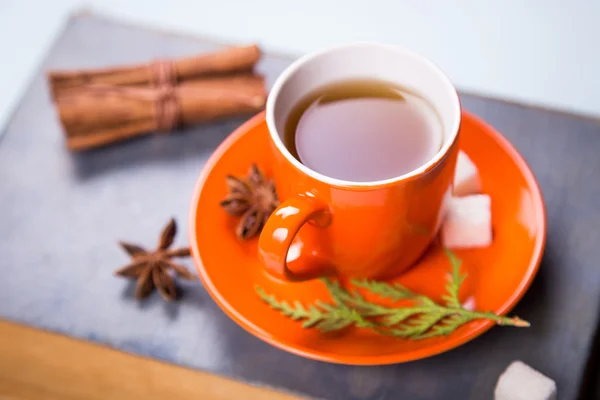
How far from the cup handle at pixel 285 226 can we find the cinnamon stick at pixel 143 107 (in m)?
0.44

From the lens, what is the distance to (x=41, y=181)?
1410mm

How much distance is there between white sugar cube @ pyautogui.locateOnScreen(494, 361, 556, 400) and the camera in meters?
1.09

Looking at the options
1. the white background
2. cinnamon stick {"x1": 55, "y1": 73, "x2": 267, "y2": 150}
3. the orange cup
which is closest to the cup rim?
the orange cup

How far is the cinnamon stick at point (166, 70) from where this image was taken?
142 centimetres

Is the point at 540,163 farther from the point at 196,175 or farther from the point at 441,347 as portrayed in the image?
the point at 196,175

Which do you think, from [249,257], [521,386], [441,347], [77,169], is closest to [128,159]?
[77,169]

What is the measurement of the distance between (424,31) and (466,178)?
85 centimetres

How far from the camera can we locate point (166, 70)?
1431 mm

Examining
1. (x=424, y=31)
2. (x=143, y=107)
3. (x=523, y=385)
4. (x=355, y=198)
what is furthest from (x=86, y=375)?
(x=424, y=31)

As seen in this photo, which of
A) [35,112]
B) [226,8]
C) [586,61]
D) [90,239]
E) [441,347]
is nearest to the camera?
[441,347]

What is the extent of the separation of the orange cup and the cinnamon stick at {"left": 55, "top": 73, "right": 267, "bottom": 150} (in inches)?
11.1

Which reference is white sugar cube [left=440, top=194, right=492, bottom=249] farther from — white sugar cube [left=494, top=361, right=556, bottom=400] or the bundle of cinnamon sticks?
the bundle of cinnamon sticks

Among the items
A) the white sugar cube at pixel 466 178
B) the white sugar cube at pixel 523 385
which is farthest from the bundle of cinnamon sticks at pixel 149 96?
the white sugar cube at pixel 523 385

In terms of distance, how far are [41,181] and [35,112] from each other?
0.18 metres
